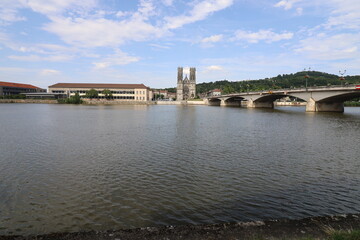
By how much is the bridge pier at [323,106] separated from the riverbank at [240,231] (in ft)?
229

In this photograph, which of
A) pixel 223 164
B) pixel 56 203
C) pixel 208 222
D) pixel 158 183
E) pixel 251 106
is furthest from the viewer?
pixel 251 106

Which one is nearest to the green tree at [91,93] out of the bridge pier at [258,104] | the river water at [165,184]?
the bridge pier at [258,104]

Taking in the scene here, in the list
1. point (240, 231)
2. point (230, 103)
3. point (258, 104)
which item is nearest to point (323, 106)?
point (258, 104)

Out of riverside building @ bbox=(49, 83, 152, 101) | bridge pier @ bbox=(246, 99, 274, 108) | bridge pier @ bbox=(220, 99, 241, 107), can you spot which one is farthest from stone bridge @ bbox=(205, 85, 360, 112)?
riverside building @ bbox=(49, 83, 152, 101)

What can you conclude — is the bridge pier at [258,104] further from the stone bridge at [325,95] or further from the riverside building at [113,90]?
the riverside building at [113,90]

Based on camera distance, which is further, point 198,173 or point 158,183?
point 198,173

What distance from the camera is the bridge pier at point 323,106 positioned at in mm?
70600

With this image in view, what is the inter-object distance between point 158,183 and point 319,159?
11966 millimetres

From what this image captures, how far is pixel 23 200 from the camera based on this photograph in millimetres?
10586

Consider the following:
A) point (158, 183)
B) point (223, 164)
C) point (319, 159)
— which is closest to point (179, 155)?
point (223, 164)

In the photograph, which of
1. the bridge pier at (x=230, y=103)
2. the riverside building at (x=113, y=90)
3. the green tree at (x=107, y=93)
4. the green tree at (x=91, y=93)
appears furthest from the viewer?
the riverside building at (x=113, y=90)

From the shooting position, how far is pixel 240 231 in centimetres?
782

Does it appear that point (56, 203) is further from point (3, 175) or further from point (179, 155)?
point (179, 155)

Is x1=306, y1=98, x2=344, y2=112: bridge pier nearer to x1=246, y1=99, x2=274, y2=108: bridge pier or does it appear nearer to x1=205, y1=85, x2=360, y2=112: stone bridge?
x1=205, y1=85, x2=360, y2=112: stone bridge
